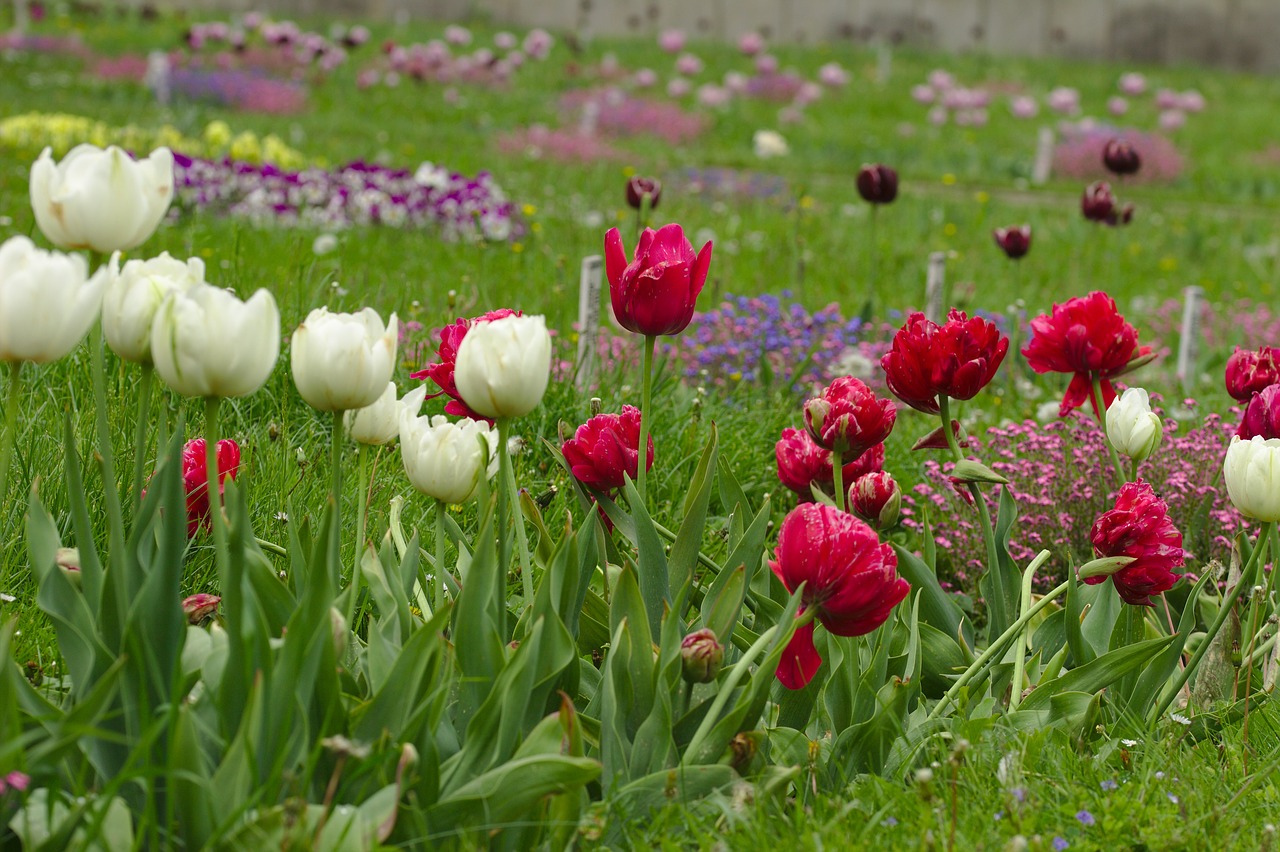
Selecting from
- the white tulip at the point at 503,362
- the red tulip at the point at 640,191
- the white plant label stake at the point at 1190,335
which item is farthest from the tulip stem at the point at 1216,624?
the white plant label stake at the point at 1190,335

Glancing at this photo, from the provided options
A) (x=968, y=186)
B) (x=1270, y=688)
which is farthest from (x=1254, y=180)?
(x=1270, y=688)

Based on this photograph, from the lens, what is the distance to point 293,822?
1.36m

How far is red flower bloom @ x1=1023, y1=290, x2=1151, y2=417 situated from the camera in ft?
7.20

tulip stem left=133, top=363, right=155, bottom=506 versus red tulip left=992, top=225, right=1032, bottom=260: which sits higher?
tulip stem left=133, top=363, right=155, bottom=506

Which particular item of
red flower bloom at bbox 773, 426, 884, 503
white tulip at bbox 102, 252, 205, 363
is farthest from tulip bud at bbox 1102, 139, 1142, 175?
white tulip at bbox 102, 252, 205, 363

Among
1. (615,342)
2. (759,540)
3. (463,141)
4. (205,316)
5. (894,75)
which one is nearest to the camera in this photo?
(205,316)

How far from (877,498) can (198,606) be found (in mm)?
992

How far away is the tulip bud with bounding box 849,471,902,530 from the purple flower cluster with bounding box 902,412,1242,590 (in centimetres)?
104

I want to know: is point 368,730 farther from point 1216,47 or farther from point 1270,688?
point 1216,47

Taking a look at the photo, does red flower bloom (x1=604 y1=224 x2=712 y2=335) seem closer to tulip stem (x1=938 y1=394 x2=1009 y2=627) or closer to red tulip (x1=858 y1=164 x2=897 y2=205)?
tulip stem (x1=938 y1=394 x2=1009 y2=627)

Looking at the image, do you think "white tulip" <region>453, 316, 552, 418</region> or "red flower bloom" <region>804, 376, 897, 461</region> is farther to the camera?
"red flower bloom" <region>804, 376, 897, 461</region>

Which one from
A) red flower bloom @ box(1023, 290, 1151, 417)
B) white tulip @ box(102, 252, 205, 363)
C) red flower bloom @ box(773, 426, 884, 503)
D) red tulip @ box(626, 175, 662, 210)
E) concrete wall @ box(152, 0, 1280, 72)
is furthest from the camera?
concrete wall @ box(152, 0, 1280, 72)

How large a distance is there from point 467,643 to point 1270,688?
4.54 feet

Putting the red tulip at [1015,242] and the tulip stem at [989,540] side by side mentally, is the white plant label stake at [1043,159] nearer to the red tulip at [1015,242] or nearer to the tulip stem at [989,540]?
the red tulip at [1015,242]
